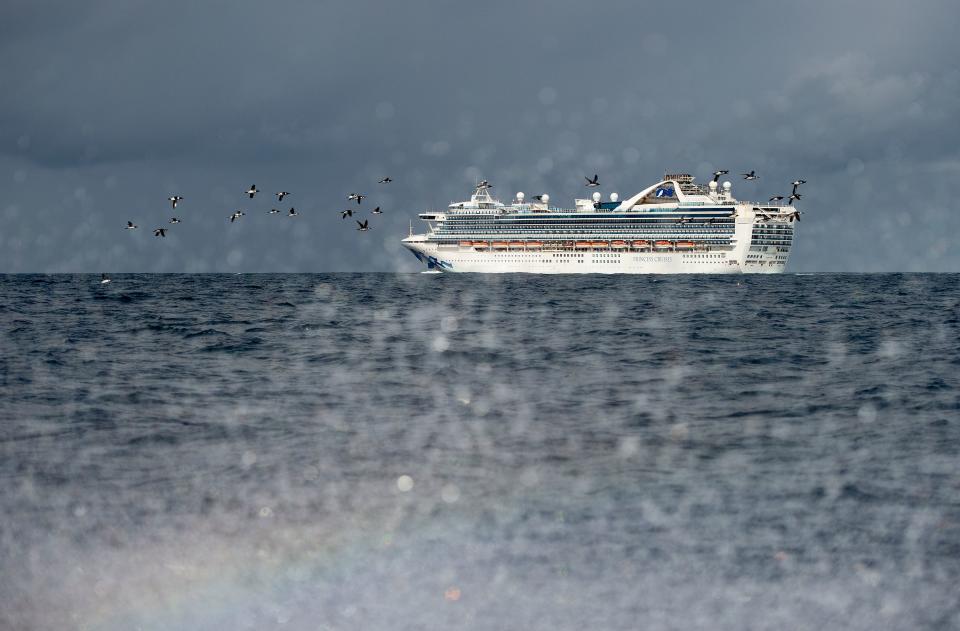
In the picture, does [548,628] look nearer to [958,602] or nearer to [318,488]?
[958,602]

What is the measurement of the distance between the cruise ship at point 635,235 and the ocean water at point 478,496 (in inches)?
5029

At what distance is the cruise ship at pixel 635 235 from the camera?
15262cm

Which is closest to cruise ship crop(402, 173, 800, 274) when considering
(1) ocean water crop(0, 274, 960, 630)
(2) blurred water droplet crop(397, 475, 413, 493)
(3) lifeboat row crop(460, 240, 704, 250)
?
(3) lifeboat row crop(460, 240, 704, 250)

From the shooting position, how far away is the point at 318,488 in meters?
12.4

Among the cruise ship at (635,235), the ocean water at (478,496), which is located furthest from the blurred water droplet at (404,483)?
the cruise ship at (635,235)

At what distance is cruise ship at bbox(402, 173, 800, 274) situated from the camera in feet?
501

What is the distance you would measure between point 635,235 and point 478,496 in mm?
145574

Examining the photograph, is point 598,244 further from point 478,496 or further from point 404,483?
point 478,496

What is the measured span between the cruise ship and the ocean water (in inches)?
5029

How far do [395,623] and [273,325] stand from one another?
38506mm

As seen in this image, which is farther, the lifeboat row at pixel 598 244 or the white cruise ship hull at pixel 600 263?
the lifeboat row at pixel 598 244

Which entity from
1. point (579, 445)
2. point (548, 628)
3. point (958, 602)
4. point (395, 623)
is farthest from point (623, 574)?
point (579, 445)

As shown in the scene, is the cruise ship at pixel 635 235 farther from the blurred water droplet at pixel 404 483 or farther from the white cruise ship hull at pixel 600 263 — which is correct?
the blurred water droplet at pixel 404 483

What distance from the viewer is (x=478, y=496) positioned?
12.0m
